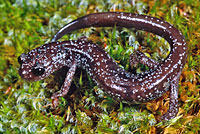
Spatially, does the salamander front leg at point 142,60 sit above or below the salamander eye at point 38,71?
above

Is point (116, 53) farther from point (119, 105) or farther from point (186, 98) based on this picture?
point (186, 98)

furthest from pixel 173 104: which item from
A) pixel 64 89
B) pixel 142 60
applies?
pixel 64 89

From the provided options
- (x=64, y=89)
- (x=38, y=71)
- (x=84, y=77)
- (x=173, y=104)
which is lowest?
(x=173, y=104)

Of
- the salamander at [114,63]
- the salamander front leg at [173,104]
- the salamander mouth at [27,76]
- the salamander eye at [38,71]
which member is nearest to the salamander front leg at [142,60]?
the salamander at [114,63]

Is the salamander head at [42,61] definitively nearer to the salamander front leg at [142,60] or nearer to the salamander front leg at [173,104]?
the salamander front leg at [142,60]

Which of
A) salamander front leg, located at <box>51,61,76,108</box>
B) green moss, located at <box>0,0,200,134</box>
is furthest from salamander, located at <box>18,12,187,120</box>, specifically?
green moss, located at <box>0,0,200,134</box>

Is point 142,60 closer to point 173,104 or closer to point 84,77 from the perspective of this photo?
point 173,104

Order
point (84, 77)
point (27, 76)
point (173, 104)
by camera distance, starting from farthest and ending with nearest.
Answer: point (84, 77) → point (27, 76) → point (173, 104)
